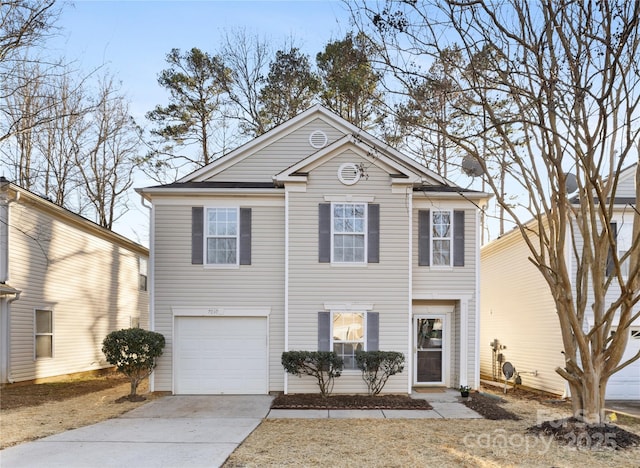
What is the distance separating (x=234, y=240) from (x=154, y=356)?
3206mm

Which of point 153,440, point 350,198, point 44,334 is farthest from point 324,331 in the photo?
point 44,334

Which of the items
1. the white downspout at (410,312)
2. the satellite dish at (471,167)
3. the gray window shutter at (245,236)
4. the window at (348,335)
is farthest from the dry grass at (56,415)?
the satellite dish at (471,167)

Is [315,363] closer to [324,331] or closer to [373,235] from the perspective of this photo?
[324,331]

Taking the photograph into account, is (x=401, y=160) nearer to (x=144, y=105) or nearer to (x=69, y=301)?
(x=69, y=301)

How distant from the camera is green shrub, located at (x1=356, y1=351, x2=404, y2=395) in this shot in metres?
12.3

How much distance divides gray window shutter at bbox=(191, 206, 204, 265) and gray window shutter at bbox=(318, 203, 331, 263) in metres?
2.83

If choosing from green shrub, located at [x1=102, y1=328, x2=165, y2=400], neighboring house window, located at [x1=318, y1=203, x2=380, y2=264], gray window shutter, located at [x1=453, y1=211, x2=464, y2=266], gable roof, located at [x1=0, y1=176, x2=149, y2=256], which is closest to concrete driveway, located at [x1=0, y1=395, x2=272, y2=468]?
green shrub, located at [x1=102, y1=328, x2=165, y2=400]

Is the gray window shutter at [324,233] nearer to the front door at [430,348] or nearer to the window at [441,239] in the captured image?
the window at [441,239]

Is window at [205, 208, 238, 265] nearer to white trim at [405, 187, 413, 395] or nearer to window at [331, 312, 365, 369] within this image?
window at [331, 312, 365, 369]

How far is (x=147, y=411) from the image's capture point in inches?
432

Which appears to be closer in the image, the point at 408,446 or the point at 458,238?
the point at 408,446

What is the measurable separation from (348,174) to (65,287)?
9.22 meters

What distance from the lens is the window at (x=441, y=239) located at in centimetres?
1367

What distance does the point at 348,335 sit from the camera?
13000 mm
